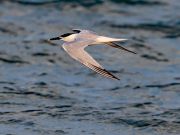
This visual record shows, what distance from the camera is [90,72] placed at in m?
15.3

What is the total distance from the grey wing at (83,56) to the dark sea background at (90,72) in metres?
1.98

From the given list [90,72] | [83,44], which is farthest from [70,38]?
[90,72]

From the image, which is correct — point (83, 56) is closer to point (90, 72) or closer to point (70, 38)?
point (70, 38)

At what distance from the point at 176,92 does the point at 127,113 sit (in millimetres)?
1316

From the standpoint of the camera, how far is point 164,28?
1716 cm

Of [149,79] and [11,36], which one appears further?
Result: [11,36]

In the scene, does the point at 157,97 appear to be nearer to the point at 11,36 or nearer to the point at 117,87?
the point at 117,87

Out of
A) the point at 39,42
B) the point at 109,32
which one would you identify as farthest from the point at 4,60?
the point at 109,32

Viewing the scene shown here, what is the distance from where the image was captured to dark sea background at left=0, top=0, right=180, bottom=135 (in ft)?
42.1

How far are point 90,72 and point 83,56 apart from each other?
5.10 metres

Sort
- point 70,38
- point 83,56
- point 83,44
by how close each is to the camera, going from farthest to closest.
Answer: point 70,38 < point 83,44 < point 83,56

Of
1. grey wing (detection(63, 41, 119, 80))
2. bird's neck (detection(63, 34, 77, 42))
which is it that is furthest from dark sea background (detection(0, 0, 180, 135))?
grey wing (detection(63, 41, 119, 80))

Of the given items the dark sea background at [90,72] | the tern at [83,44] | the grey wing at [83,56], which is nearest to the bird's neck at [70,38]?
the tern at [83,44]

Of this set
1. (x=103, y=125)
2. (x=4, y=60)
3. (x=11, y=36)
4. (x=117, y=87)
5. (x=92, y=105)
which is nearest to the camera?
(x=103, y=125)
